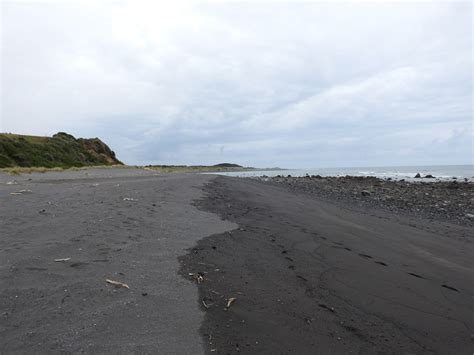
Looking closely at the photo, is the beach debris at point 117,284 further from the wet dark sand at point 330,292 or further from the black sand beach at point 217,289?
the wet dark sand at point 330,292

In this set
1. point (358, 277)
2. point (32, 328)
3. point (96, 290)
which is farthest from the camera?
point (358, 277)

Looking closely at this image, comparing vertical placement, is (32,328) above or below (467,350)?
above

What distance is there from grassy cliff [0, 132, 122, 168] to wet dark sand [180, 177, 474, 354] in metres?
45.5

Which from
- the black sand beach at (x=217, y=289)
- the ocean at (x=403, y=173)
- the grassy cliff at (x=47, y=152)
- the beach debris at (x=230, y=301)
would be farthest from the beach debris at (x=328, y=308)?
the grassy cliff at (x=47, y=152)

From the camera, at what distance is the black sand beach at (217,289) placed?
348cm

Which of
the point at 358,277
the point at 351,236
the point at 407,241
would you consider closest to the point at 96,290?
the point at 358,277

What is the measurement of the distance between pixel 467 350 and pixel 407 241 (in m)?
5.98

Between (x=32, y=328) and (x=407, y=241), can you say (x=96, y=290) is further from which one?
(x=407, y=241)

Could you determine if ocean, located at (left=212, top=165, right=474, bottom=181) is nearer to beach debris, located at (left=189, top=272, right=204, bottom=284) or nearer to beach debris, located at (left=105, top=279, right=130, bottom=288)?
beach debris, located at (left=189, top=272, right=204, bottom=284)

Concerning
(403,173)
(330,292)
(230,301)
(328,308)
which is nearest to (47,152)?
(230,301)

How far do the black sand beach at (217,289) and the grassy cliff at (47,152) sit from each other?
43654 mm

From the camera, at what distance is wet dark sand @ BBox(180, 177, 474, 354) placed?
12.2 ft

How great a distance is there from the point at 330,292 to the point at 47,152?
56797 millimetres

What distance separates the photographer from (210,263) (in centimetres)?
570
